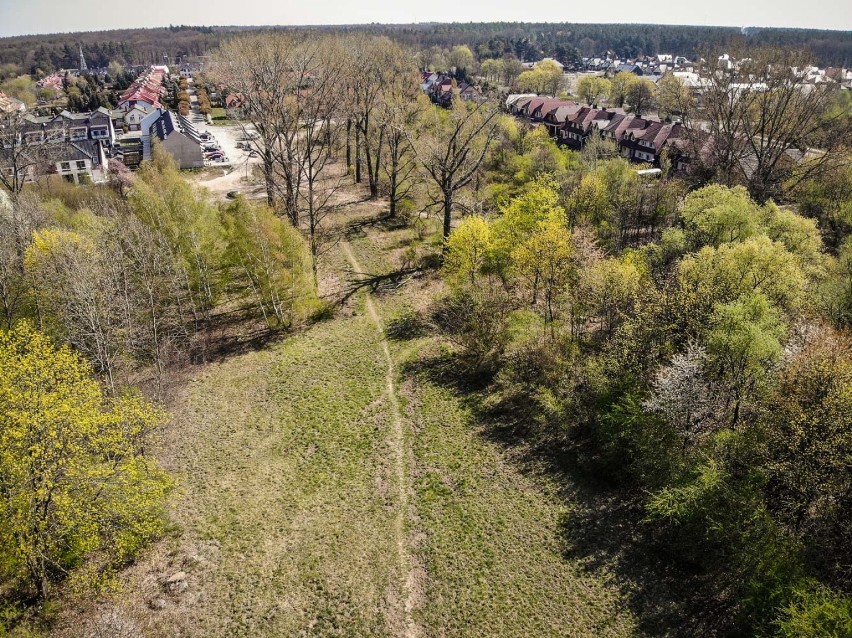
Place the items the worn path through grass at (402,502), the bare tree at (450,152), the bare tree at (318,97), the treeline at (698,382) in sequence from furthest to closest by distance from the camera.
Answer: the bare tree at (450,152), the bare tree at (318,97), the worn path through grass at (402,502), the treeline at (698,382)

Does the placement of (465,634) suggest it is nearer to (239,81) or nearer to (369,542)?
(369,542)

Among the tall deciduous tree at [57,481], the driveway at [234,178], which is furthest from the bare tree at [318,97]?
the tall deciduous tree at [57,481]

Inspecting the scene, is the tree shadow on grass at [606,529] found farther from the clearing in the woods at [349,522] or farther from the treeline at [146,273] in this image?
the treeline at [146,273]

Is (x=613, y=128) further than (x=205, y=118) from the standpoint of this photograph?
No

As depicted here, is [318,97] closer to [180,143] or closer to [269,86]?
[269,86]

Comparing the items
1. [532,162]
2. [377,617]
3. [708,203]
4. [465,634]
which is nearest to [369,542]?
[377,617]

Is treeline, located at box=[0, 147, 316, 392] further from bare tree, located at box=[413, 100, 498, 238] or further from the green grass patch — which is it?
bare tree, located at box=[413, 100, 498, 238]

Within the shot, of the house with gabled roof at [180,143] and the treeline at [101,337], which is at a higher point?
the house with gabled roof at [180,143]

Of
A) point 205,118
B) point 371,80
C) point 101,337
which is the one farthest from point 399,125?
point 205,118
